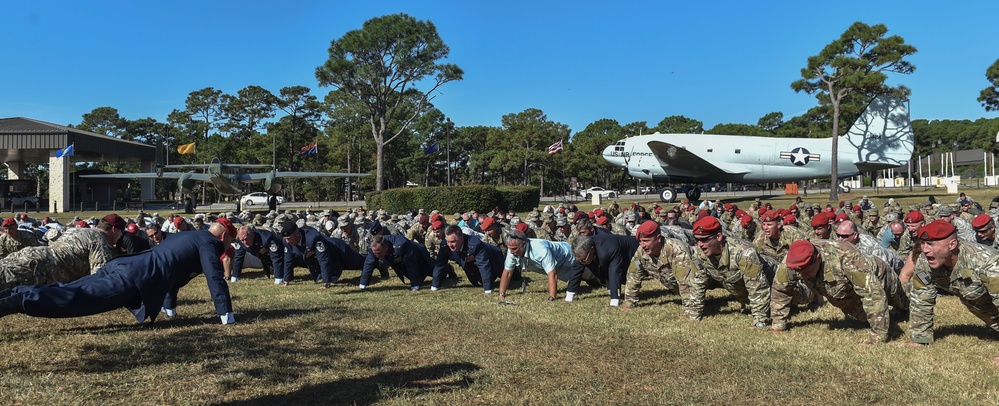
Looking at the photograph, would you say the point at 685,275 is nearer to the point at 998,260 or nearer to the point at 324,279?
the point at 998,260

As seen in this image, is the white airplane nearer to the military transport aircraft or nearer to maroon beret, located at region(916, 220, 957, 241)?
the military transport aircraft

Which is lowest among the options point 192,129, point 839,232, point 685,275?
point 685,275

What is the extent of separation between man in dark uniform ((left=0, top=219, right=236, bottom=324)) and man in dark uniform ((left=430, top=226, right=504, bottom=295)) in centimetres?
355

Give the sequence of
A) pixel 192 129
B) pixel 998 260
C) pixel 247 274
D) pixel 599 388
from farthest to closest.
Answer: pixel 192 129
pixel 247 274
pixel 998 260
pixel 599 388

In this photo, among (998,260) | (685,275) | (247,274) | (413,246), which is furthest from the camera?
(247,274)

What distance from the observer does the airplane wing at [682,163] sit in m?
37.3

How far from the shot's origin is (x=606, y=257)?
9.48m

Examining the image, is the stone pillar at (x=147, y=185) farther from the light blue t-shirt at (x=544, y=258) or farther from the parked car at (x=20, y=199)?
the light blue t-shirt at (x=544, y=258)

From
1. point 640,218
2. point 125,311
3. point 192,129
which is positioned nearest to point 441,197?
point 640,218

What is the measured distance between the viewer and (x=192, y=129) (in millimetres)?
77562

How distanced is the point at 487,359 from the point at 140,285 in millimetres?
4196

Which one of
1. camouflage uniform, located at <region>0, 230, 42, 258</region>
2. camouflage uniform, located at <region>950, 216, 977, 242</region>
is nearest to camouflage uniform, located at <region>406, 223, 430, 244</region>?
camouflage uniform, located at <region>0, 230, 42, 258</region>

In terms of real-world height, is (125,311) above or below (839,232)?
below

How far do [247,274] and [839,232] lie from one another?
38.1 feet
